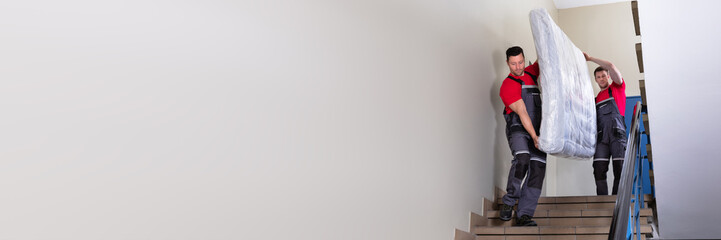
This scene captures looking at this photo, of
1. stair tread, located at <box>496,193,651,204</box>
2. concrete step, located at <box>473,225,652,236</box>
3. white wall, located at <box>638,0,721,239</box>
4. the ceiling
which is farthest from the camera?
the ceiling

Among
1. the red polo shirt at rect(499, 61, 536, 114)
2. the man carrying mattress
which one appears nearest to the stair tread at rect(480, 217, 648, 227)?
the man carrying mattress

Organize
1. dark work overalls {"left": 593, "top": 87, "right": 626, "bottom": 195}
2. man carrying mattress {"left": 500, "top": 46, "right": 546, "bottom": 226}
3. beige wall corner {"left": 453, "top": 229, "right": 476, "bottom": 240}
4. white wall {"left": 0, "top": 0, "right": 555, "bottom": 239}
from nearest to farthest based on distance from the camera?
white wall {"left": 0, "top": 0, "right": 555, "bottom": 239} → beige wall corner {"left": 453, "top": 229, "right": 476, "bottom": 240} → man carrying mattress {"left": 500, "top": 46, "right": 546, "bottom": 226} → dark work overalls {"left": 593, "top": 87, "right": 626, "bottom": 195}

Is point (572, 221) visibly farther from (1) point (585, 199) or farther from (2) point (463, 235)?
(2) point (463, 235)

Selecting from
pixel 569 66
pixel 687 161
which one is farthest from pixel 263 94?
pixel 569 66

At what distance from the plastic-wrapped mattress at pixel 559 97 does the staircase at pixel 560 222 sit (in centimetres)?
35

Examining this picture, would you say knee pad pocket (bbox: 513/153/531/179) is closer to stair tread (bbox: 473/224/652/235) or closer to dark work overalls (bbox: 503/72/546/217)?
dark work overalls (bbox: 503/72/546/217)

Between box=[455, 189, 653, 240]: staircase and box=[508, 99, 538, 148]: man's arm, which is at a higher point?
box=[508, 99, 538, 148]: man's arm

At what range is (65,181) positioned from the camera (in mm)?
1562

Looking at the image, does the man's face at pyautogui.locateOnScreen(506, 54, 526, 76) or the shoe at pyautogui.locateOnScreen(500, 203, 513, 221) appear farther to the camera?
the man's face at pyautogui.locateOnScreen(506, 54, 526, 76)

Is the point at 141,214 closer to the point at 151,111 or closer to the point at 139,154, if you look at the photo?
the point at 139,154

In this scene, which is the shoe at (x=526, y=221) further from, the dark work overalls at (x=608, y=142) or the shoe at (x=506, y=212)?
the dark work overalls at (x=608, y=142)

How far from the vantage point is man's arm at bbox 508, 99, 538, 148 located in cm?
431

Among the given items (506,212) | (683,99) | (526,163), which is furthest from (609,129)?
(683,99)

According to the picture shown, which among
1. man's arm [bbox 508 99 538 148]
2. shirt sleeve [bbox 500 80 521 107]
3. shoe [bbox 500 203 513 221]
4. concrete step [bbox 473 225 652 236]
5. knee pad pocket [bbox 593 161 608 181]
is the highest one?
shirt sleeve [bbox 500 80 521 107]
